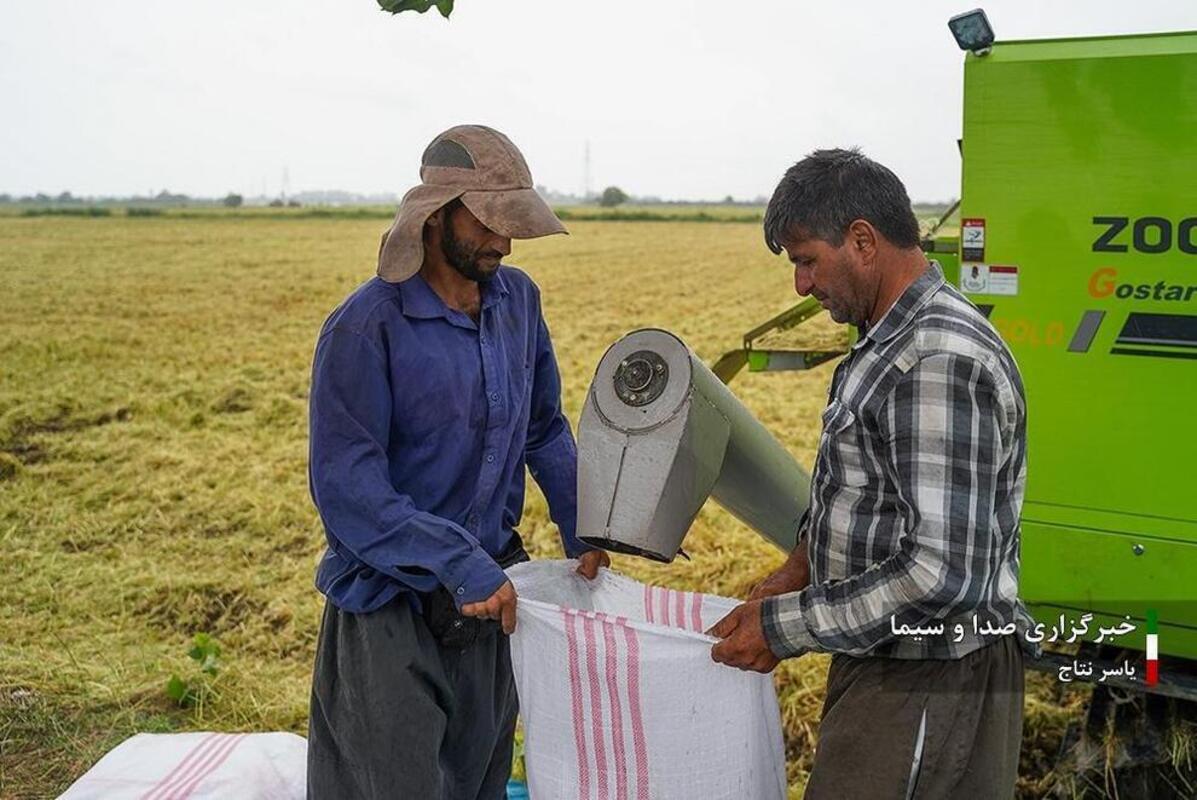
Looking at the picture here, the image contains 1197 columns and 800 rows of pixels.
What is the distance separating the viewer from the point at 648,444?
231cm

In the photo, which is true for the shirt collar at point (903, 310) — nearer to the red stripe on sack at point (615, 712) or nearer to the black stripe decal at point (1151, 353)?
the red stripe on sack at point (615, 712)

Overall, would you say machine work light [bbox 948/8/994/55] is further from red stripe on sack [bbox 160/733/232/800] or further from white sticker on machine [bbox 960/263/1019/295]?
red stripe on sack [bbox 160/733/232/800]

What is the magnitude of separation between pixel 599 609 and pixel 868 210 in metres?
1.18

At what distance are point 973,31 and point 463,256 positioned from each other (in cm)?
146

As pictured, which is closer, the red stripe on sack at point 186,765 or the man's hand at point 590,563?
the man's hand at point 590,563

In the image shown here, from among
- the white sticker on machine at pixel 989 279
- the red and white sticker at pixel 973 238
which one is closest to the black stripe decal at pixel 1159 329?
the white sticker on machine at pixel 989 279

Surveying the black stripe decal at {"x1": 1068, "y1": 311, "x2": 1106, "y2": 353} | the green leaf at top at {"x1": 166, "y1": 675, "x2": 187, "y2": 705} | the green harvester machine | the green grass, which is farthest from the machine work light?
the green leaf at top at {"x1": 166, "y1": 675, "x2": 187, "y2": 705}

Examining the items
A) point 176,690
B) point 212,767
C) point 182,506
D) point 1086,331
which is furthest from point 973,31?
point 182,506

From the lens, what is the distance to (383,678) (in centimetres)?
250

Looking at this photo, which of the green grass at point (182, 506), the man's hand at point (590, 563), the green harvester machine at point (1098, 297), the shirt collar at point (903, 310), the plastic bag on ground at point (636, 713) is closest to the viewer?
the shirt collar at point (903, 310)

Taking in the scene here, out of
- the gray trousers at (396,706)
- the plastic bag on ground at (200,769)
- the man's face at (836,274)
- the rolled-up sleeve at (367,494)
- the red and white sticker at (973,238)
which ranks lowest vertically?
the plastic bag on ground at (200,769)

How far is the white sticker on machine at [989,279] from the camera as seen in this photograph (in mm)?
3111

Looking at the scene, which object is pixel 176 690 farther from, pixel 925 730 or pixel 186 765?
pixel 925 730

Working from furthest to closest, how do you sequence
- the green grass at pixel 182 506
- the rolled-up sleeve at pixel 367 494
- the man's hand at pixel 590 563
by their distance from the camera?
1. the green grass at pixel 182 506
2. the man's hand at pixel 590 563
3. the rolled-up sleeve at pixel 367 494
